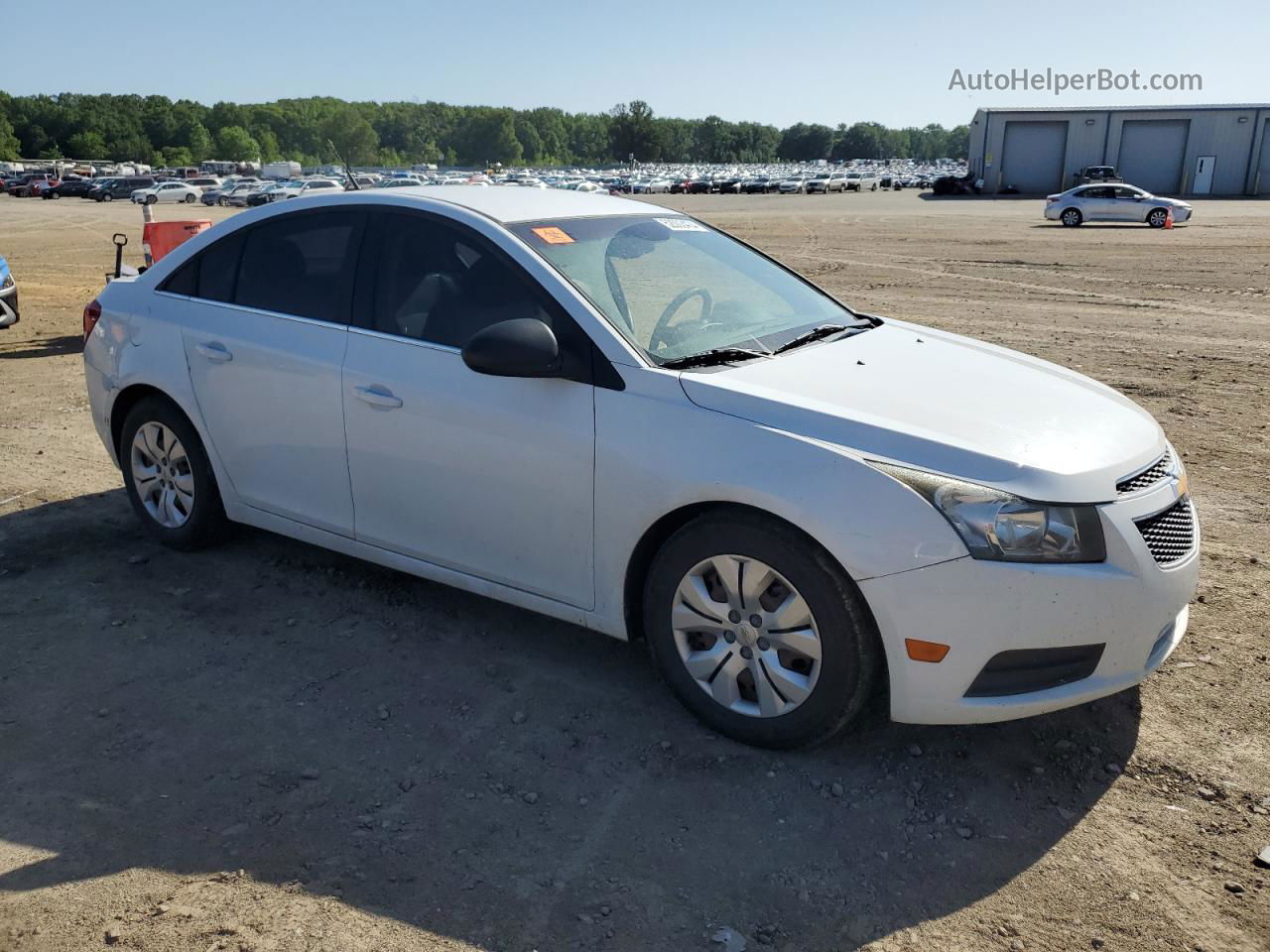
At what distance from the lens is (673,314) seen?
408 centimetres

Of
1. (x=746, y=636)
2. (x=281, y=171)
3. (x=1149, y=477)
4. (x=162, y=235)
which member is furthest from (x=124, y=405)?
(x=281, y=171)

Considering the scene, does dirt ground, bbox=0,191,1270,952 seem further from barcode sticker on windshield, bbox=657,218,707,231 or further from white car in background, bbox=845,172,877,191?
white car in background, bbox=845,172,877,191

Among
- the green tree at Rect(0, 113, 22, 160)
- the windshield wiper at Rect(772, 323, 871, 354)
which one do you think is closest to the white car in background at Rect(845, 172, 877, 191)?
the windshield wiper at Rect(772, 323, 871, 354)

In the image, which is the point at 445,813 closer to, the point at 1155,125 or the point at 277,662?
the point at 277,662

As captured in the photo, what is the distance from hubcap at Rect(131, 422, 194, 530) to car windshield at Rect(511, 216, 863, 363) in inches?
87.2

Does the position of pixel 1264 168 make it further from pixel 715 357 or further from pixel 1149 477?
pixel 715 357

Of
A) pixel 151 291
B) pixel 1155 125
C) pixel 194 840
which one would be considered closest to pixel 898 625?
pixel 194 840

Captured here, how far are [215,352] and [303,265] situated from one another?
0.59 m

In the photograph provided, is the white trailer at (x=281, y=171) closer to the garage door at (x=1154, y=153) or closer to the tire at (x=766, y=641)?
the garage door at (x=1154, y=153)

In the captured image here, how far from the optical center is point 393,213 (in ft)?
14.5

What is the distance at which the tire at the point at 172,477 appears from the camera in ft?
16.6

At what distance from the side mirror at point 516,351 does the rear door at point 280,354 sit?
3.09 feet

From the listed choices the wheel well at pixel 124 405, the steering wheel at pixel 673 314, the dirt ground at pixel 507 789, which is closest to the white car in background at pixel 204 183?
the wheel well at pixel 124 405

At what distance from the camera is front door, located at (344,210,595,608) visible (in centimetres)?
378
